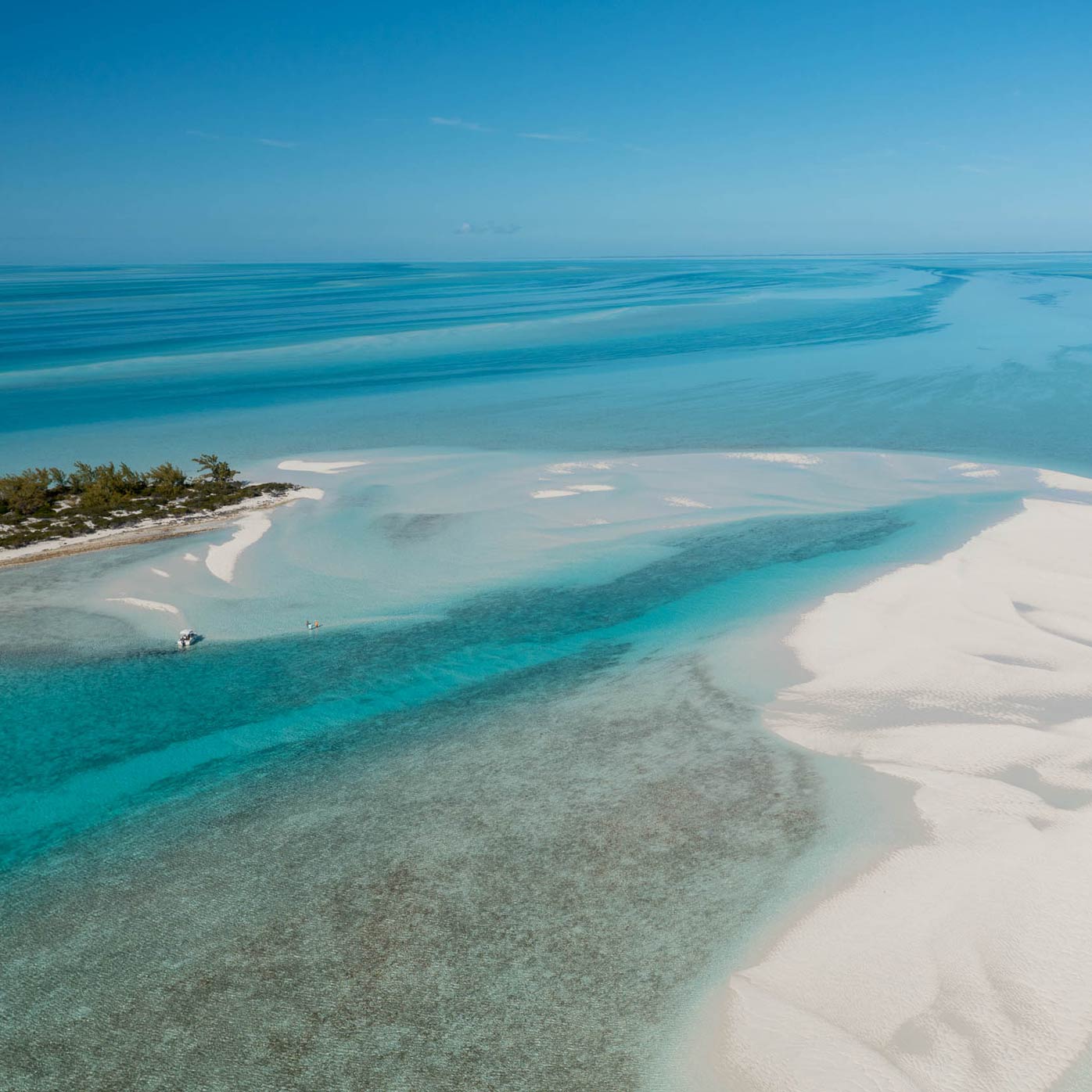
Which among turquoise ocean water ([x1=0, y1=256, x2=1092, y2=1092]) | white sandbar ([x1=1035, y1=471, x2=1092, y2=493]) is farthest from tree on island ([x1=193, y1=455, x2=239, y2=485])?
white sandbar ([x1=1035, y1=471, x2=1092, y2=493])

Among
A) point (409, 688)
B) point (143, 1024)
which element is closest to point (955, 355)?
point (409, 688)

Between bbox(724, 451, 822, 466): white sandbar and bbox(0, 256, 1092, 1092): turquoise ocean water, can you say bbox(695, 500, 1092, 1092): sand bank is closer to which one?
bbox(0, 256, 1092, 1092): turquoise ocean water

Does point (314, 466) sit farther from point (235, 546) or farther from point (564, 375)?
point (564, 375)

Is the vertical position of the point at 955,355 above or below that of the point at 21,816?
above

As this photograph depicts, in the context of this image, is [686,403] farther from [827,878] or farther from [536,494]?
[827,878]

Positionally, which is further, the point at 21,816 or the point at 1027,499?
the point at 1027,499

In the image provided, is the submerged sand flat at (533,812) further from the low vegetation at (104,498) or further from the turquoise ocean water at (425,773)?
the low vegetation at (104,498)
